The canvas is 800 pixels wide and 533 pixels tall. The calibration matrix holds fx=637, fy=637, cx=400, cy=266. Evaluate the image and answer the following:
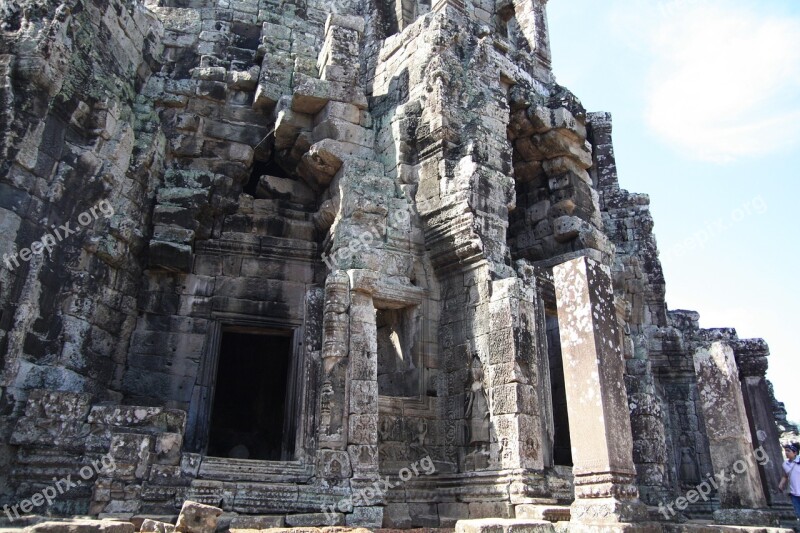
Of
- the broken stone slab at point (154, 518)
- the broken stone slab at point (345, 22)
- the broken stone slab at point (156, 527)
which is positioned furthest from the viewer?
the broken stone slab at point (345, 22)

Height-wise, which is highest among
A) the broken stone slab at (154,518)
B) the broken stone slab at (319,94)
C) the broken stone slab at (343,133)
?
the broken stone slab at (319,94)

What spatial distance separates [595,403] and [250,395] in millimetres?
9477

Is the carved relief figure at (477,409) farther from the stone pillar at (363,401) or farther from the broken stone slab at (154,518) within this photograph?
the broken stone slab at (154,518)

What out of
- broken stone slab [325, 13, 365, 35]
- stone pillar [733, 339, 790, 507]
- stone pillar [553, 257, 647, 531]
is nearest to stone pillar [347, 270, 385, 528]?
stone pillar [553, 257, 647, 531]

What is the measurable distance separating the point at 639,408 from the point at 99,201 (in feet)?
29.8

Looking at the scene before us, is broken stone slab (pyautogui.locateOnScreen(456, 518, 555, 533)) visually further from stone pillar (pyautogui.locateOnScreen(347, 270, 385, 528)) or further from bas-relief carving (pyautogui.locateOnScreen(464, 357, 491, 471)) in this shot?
bas-relief carving (pyautogui.locateOnScreen(464, 357, 491, 471))

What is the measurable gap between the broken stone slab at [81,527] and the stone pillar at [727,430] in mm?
7134

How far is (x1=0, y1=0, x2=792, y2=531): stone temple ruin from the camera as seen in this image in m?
7.73

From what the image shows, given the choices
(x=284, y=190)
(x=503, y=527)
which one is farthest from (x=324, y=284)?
(x=503, y=527)

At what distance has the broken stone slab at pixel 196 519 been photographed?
6.14 meters

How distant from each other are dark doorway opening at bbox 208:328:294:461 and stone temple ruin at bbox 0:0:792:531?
9cm

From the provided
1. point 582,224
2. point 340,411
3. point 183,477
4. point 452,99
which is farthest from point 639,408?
point 183,477

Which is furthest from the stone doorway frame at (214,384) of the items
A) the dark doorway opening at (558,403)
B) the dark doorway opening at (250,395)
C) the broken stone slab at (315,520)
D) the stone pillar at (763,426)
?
the stone pillar at (763,426)

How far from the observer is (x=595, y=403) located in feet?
21.5
